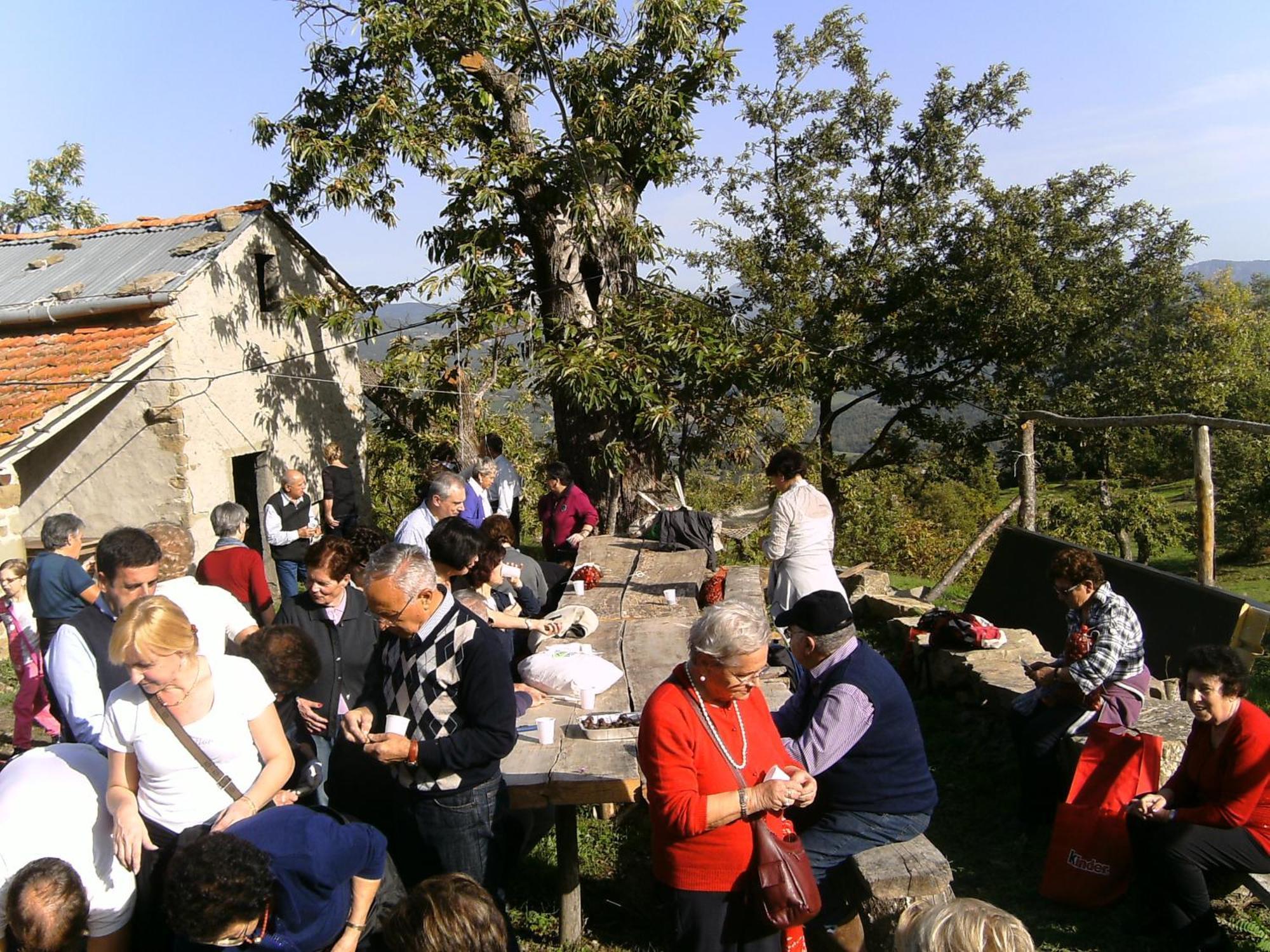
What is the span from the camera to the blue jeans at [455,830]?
3.16m

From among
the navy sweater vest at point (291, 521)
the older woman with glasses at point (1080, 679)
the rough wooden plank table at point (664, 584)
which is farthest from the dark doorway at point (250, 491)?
the older woman with glasses at point (1080, 679)

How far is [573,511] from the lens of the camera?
8672 millimetres

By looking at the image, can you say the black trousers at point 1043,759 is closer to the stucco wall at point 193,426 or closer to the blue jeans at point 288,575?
the blue jeans at point 288,575

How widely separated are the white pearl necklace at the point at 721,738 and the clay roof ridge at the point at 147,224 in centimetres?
1101

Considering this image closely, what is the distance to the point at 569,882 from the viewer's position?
3.95m

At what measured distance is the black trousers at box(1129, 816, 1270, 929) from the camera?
3.61 meters

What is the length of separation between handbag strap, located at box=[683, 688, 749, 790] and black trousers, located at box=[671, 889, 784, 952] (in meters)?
0.34

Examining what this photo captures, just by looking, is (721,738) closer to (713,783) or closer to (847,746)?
(713,783)

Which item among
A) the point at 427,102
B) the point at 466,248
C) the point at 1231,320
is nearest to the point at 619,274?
the point at 466,248

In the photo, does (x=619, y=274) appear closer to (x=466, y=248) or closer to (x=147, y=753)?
(x=466, y=248)

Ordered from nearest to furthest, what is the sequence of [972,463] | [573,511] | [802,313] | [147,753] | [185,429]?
1. [147,753]
2. [573,511]
3. [185,429]
4. [802,313]
5. [972,463]

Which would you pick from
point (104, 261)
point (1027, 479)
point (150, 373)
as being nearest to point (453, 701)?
point (1027, 479)

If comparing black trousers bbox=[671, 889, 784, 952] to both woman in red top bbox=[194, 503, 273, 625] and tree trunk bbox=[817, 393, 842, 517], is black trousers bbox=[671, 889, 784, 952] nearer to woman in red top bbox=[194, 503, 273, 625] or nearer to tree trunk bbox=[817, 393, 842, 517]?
woman in red top bbox=[194, 503, 273, 625]

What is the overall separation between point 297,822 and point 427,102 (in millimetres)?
9404
